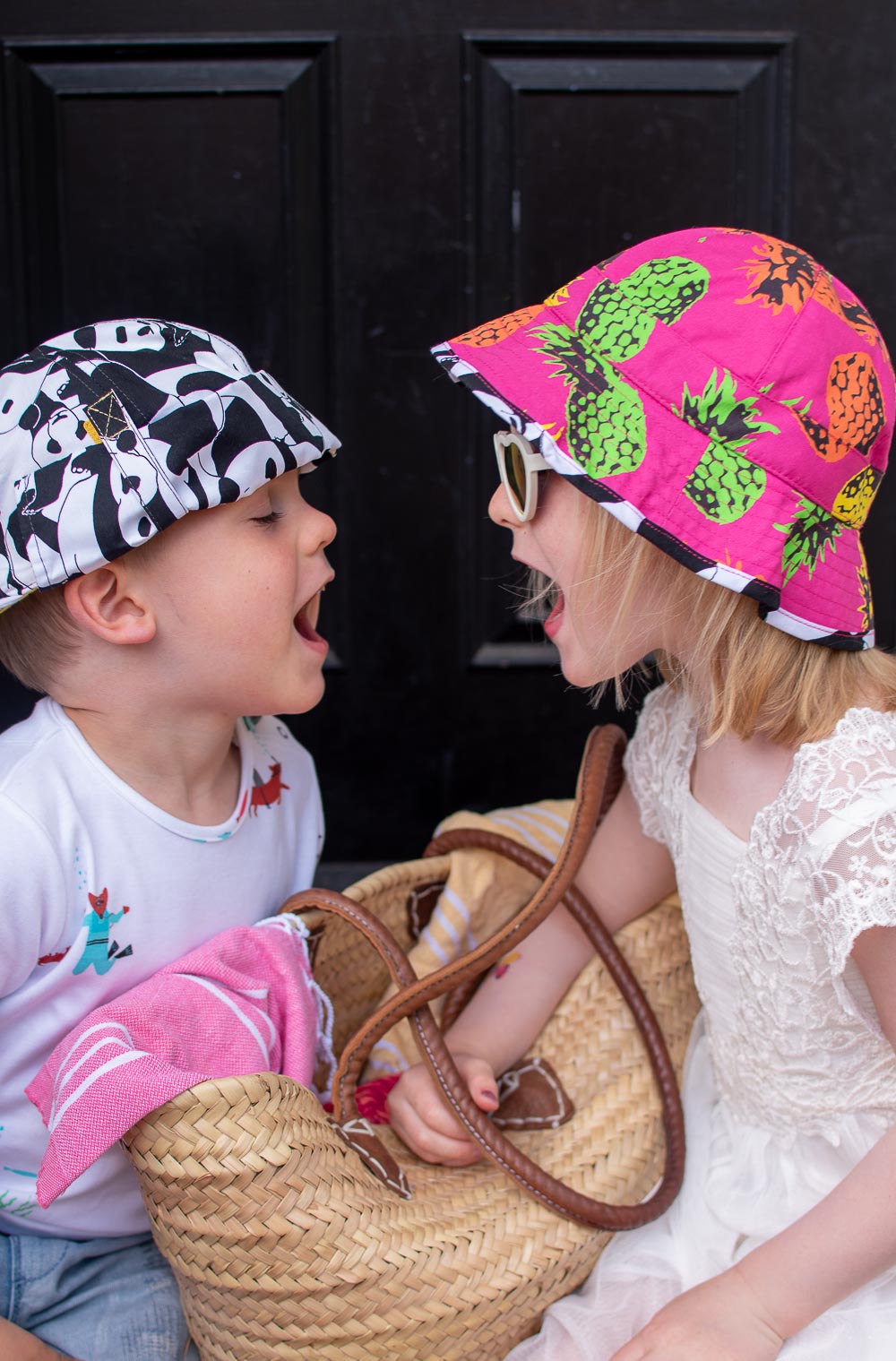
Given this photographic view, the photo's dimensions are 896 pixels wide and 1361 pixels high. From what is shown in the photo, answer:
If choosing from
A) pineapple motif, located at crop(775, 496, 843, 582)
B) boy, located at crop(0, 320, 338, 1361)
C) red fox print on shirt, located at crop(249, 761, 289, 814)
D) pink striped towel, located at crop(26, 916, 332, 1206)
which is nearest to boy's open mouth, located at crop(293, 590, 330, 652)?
boy, located at crop(0, 320, 338, 1361)

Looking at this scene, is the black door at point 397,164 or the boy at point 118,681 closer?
the boy at point 118,681

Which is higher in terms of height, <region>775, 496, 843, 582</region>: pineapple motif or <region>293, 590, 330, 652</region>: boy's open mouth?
<region>775, 496, 843, 582</region>: pineapple motif

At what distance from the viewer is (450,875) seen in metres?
1.34

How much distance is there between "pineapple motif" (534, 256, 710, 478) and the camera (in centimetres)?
95

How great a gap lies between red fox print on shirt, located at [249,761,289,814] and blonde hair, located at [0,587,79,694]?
0.85ft

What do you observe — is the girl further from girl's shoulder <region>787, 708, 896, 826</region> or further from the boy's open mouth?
the boy's open mouth

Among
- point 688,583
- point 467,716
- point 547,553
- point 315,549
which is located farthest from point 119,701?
point 467,716

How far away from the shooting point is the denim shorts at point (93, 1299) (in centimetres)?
109

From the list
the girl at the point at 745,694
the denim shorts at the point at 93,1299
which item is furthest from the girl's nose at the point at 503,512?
the denim shorts at the point at 93,1299

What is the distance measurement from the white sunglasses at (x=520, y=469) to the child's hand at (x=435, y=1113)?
0.58 m

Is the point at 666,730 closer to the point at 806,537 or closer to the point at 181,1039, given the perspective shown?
the point at 806,537

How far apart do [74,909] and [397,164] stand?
1.11 m

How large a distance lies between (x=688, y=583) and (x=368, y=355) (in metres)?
0.82

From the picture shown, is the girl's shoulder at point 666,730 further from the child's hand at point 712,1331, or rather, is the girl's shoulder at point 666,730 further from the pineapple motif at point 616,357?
the child's hand at point 712,1331
